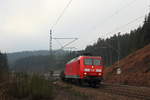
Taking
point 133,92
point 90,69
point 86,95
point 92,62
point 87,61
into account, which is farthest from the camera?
point 92,62

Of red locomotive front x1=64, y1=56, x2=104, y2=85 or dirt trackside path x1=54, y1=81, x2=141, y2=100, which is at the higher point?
red locomotive front x1=64, y1=56, x2=104, y2=85

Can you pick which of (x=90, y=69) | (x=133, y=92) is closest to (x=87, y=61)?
(x=90, y=69)

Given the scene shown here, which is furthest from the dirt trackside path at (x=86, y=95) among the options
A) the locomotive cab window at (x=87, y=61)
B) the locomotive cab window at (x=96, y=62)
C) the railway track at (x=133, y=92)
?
the locomotive cab window at (x=96, y=62)

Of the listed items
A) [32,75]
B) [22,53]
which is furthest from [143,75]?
[22,53]

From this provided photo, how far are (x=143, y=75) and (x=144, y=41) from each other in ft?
108

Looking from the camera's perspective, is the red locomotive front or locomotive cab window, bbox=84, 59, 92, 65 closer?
the red locomotive front

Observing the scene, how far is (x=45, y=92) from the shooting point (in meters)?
14.2

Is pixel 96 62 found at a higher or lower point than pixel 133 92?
higher

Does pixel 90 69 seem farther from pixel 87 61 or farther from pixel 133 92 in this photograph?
pixel 133 92

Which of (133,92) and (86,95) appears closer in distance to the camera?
(86,95)

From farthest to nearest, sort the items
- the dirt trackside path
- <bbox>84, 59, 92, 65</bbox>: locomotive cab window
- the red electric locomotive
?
<bbox>84, 59, 92, 65</bbox>: locomotive cab window
the red electric locomotive
the dirt trackside path

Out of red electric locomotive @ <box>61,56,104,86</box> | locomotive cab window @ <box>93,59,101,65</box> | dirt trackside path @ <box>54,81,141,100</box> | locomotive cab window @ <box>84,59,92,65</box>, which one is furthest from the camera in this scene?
locomotive cab window @ <box>93,59,101,65</box>

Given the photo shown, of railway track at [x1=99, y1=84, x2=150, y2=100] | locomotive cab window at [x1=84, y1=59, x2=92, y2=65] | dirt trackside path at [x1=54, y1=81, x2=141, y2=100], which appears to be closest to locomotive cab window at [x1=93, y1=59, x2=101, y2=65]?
locomotive cab window at [x1=84, y1=59, x2=92, y2=65]

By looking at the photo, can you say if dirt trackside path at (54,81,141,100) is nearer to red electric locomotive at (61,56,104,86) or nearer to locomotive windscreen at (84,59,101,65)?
red electric locomotive at (61,56,104,86)
